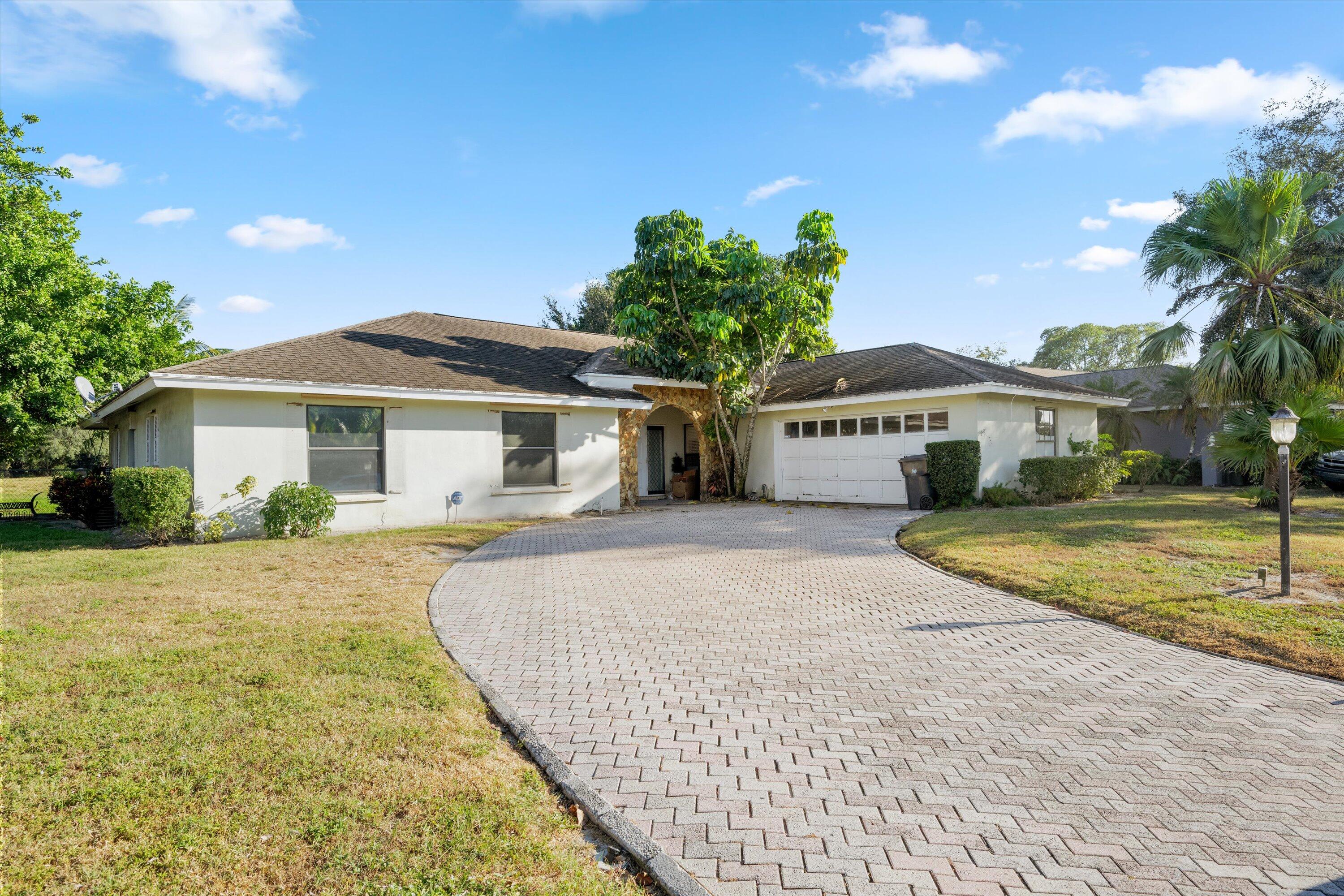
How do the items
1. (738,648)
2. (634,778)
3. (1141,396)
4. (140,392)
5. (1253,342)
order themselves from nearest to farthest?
(634,778), (738,648), (140,392), (1253,342), (1141,396)

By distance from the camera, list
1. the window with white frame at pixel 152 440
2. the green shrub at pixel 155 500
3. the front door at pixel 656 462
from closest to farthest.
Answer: the green shrub at pixel 155 500 → the window with white frame at pixel 152 440 → the front door at pixel 656 462

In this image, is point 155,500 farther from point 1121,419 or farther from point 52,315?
point 1121,419

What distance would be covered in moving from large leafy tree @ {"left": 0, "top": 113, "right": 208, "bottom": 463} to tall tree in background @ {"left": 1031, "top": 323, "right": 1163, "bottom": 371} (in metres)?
68.2

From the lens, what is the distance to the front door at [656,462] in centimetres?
2195

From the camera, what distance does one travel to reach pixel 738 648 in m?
5.92

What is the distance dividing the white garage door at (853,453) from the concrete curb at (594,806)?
1385 centimetres

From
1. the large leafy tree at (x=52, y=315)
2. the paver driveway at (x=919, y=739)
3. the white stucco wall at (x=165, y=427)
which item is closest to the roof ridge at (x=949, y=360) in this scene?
the paver driveway at (x=919, y=739)

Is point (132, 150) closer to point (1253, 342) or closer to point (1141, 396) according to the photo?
point (1253, 342)

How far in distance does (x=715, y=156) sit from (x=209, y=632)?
15153mm

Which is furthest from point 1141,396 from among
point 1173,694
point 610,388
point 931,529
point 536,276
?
point 1173,694

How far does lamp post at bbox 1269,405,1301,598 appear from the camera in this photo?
721 centimetres

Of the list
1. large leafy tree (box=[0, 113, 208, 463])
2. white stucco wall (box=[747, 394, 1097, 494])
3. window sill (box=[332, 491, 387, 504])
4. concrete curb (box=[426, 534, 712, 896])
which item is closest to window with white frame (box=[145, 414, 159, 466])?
large leafy tree (box=[0, 113, 208, 463])

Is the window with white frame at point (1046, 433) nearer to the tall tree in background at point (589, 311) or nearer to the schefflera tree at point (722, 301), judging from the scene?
the schefflera tree at point (722, 301)

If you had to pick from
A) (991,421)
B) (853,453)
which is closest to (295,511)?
(853,453)
